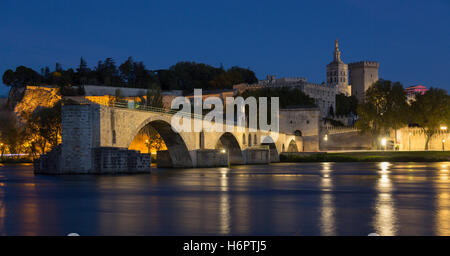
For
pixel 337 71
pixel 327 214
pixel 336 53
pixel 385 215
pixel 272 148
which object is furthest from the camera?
pixel 336 53

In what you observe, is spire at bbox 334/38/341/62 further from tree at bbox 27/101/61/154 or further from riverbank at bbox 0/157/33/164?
tree at bbox 27/101/61/154

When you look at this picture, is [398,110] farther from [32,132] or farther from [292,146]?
[32,132]

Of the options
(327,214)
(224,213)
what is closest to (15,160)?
(224,213)

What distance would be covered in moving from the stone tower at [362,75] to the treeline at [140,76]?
101 ft

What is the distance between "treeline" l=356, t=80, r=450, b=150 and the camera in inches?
3049

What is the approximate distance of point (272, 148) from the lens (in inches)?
2549

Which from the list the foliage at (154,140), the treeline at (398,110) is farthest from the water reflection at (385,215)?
the treeline at (398,110)

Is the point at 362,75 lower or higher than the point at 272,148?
higher

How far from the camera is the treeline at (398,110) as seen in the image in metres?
77.4

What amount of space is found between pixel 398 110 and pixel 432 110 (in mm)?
6124

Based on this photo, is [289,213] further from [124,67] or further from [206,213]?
[124,67]

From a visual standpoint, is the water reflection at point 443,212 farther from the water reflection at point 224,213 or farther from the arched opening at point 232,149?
the arched opening at point 232,149

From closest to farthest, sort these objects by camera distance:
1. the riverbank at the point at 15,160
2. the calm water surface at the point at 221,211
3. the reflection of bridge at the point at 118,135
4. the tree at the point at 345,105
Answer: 1. the calm water surface at the point at 221,211
2. the reflection of bridge at the point at 118,135
3. the riverbank at the point at 15,160
4. the tree at the point at 345,105

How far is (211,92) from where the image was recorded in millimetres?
114875
